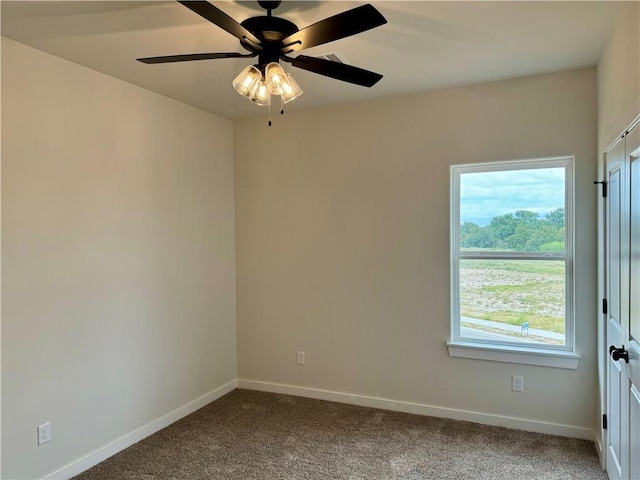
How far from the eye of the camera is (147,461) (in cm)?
282

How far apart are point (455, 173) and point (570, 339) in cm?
147

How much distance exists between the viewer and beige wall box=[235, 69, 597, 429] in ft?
9.95

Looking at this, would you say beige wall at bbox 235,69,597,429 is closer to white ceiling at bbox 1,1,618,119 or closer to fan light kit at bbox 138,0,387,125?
white ceiling at bbox 1,1,618,119

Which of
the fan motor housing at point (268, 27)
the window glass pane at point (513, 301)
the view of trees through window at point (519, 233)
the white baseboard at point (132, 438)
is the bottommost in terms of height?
the white baseboard at point (132, 438)

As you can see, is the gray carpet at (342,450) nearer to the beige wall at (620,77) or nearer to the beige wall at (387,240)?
the beige wall at (387,240)

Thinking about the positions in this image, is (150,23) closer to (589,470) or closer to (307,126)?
(307,126)

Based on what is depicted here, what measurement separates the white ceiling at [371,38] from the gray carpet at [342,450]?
258cm

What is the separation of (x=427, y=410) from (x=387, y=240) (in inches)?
55.4

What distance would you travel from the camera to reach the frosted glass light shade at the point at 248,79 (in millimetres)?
1947

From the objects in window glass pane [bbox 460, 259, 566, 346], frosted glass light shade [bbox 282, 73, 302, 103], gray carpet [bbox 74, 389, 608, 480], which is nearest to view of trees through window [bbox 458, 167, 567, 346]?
window glass pane [bbox 460, 259, 566, 346]

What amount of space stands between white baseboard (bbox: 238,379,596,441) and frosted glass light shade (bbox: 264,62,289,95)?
271 centimetres

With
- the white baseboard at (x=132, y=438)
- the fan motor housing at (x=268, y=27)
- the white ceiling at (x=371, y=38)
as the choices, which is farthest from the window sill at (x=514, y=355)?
the fan motor housing at (x=268, y=27)

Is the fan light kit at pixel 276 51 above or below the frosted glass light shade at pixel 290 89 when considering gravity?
above

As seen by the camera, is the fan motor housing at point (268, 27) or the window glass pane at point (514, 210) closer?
the fan motor housing at point (268, 27)
